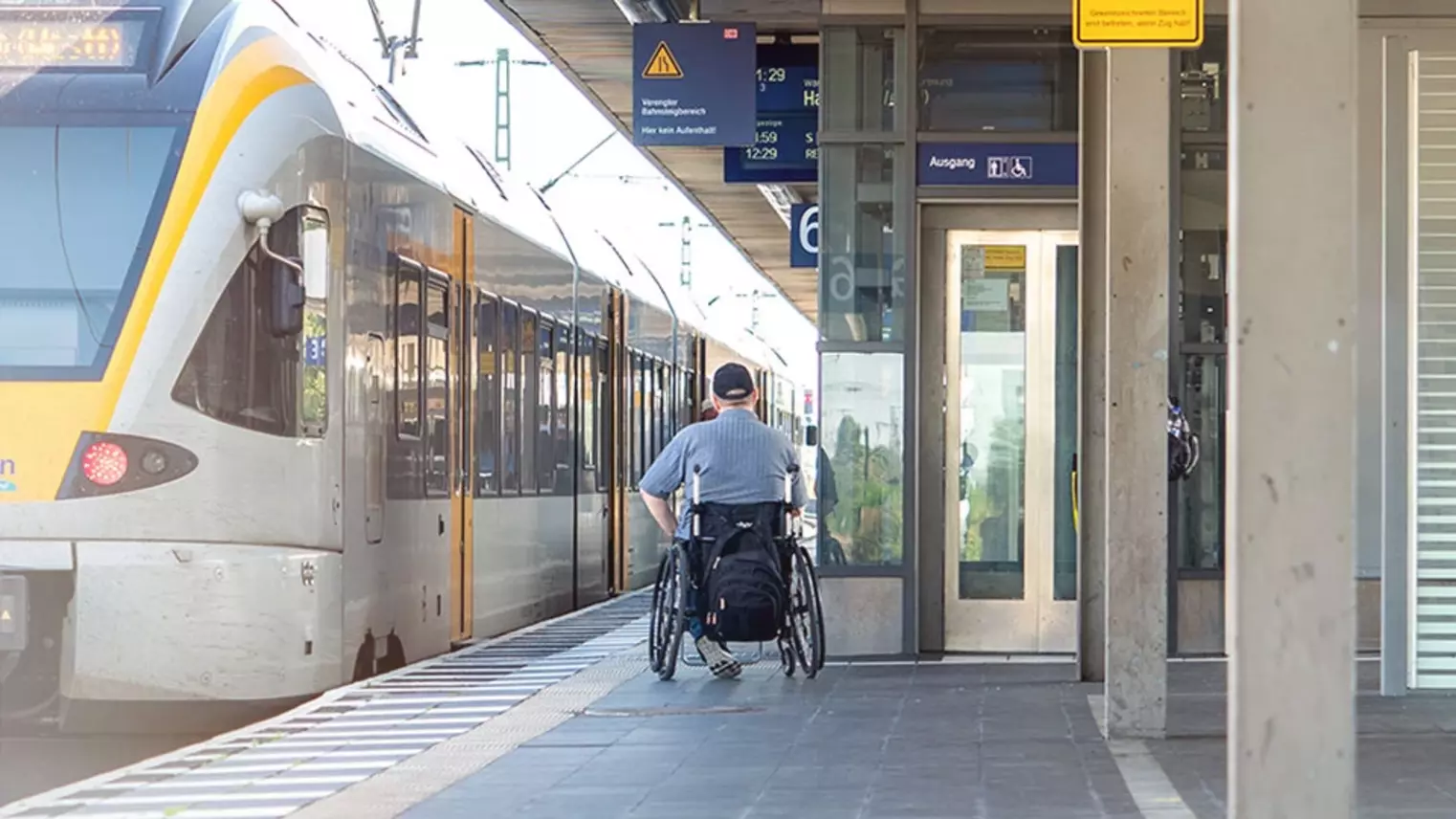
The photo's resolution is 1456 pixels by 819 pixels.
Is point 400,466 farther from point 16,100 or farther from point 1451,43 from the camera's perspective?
point 1451,43

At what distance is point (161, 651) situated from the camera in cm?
951

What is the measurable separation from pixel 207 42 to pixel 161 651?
107 inches

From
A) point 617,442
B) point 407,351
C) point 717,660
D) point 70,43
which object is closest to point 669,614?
point 717,660

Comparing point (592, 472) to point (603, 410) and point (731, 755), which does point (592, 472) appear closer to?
point (603, 410)

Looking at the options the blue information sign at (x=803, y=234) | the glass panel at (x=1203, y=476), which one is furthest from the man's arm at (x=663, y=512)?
the blue information sign at (x=803, y=234)

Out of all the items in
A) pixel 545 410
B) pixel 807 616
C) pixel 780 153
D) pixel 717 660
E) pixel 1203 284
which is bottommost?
pixel 717 660

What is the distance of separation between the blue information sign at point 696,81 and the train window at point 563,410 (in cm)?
256

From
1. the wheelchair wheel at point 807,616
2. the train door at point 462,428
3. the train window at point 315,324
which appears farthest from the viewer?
the train door at point 462,428

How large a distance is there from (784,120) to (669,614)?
23.0 ft

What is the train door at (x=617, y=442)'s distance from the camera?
2041cm

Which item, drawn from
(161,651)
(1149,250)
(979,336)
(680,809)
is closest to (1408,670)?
(1149,250)

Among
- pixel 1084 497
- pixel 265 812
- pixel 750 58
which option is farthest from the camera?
pixel 750 58

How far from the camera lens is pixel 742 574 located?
37.1 ft

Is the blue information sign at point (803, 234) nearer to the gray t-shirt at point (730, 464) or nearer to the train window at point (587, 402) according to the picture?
the train window at point (587, 402)
